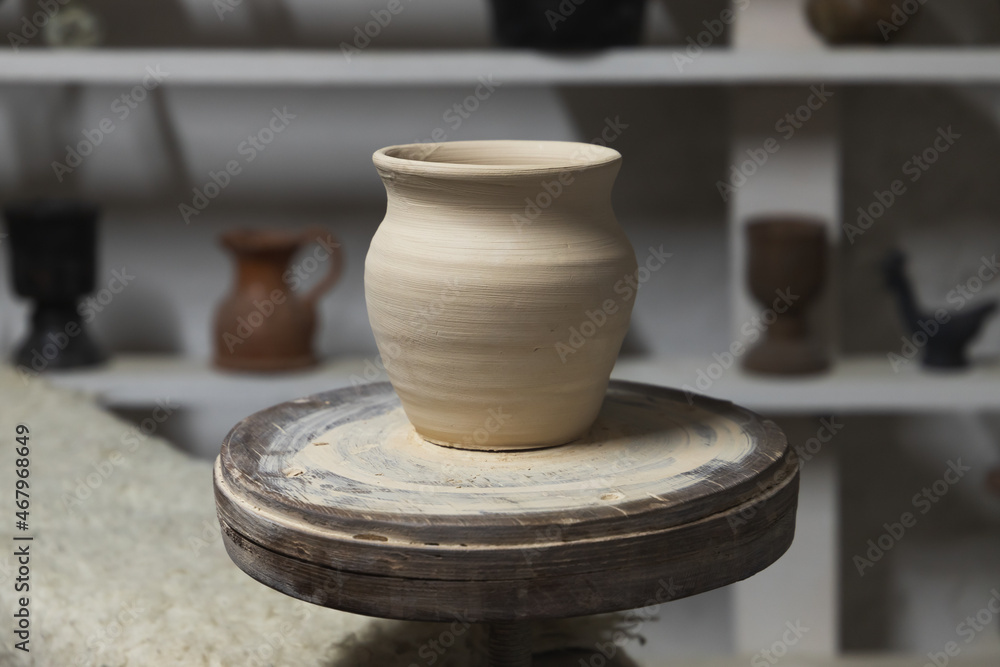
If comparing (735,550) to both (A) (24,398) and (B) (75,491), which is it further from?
(A) (24,398)

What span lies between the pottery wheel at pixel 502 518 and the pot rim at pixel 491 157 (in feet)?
0.70

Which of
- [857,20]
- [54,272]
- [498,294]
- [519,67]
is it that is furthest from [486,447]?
[54,272]

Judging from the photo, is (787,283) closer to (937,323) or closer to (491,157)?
(937,323)

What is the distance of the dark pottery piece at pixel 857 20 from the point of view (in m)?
1.67

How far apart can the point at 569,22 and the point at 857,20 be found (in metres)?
0.48

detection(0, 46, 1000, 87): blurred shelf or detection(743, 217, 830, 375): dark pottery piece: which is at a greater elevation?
detection(0, 46, 1000, 87): blurred shelf

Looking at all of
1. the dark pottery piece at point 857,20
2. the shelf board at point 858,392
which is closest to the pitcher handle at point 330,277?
the shelf board at point 858,392

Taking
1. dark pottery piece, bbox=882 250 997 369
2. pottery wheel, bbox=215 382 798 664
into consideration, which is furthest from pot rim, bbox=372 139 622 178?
dark pottery piece, bbox=882 250 997 369

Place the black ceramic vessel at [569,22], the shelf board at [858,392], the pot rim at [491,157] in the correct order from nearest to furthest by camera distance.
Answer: the pot rim at [491,157], the black ceramic vessel at [569,22], the shelf board at [858,392]

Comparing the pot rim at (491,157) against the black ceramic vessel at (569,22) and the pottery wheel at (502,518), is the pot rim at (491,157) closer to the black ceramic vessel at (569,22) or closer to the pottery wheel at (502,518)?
the pottery wheel at (502,518)

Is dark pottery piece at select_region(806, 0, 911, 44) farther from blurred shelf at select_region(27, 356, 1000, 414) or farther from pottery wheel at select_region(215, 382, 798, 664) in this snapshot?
pottery wheel at select_region(215, 382, 798, 664)

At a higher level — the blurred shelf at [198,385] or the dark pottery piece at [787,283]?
the dark pottery piece at [787,283]

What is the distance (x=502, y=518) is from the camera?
73 cm

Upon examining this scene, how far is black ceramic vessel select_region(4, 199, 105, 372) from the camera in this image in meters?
1.89
